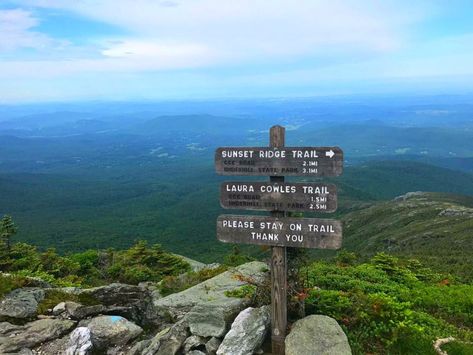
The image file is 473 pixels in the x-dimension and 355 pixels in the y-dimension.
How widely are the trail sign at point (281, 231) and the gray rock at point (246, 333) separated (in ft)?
5.48

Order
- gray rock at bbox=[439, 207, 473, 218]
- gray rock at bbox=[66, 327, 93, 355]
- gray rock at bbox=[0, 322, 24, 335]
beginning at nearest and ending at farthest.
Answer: gray rock at bbox=[66, 327, 93, 355], gray rock at bbox=[0, 322, 24, 335], gray rock at bbox=[439, 207, 473, 218]

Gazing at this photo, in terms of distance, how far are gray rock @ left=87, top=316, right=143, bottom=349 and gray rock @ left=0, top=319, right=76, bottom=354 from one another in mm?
678

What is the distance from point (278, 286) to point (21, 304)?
7258mm

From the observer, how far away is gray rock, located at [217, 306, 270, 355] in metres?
8.68

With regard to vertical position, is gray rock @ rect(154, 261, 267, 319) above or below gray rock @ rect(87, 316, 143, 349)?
below

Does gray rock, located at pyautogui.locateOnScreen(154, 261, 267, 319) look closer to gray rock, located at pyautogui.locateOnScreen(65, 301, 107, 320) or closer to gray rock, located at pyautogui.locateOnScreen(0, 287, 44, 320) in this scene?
gray rock, located at pyautogui.locateOnScreen(65, 301, 107, 320)

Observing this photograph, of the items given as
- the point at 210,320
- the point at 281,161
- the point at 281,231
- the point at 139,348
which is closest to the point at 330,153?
the point at 281,161

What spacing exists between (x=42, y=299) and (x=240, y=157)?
7399mm

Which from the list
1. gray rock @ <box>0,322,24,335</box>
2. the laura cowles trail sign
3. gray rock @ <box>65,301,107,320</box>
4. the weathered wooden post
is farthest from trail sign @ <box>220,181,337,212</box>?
gray rock @ <box>0,322,24,335</box>

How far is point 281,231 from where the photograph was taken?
905cm

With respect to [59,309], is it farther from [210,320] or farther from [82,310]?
[210,320]

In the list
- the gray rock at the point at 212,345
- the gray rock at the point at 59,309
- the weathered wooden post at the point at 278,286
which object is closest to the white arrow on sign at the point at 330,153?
the weathered wooden post at the point at 278,286

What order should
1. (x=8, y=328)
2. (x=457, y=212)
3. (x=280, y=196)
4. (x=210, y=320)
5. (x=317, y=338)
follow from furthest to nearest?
1. (x=457, y=212)
2. (x=8, y=328)
3. (x=210, y=320)
4. (x=280, y=196)
5. (x=317, y=338)

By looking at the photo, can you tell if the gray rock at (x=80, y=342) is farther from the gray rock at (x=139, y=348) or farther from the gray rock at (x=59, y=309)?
the gray rock at (x=59, y=309)
